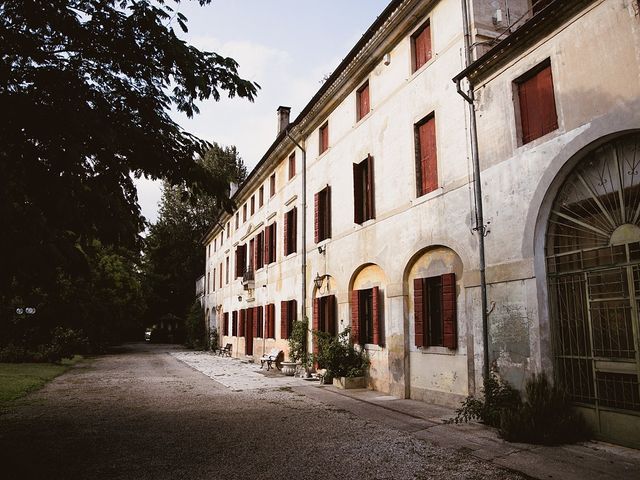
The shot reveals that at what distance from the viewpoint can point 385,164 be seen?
11633 mm

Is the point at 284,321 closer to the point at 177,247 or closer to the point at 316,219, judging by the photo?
the point at 316,219

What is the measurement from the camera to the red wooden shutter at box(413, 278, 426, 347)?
9.74 metres

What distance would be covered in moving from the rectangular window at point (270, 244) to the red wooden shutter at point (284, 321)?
8.86 feet

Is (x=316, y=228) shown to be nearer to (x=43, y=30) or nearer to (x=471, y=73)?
(x=471, y=73)

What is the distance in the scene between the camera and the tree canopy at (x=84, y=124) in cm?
496

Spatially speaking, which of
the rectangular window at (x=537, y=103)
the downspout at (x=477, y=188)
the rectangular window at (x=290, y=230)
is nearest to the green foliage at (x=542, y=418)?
the downspout at (x=477, y=188)

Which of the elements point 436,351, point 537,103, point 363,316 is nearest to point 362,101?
point 363,316

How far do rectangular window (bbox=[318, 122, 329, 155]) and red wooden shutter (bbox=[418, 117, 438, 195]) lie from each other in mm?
5395

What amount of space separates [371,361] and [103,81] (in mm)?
8700

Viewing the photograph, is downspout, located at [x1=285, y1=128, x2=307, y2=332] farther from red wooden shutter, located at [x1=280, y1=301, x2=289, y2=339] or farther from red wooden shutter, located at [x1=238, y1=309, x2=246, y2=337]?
red wooden shutter, located at [x1=238, y1=309, x2=246, y2=337]

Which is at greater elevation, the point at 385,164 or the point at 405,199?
the point at 385,164

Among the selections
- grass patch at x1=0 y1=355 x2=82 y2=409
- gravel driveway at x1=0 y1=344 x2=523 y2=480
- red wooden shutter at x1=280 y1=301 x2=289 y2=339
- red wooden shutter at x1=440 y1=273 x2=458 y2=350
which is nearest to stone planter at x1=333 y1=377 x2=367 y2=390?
gravel driveway at x1=0 y1=344 x2=523 y2=480

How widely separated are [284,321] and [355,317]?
5837 millimetres

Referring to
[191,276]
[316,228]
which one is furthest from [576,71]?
[191,276]
